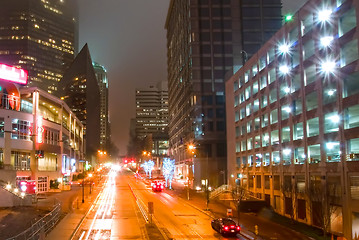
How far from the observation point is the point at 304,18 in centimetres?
4722

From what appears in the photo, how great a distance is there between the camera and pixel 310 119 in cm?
4653

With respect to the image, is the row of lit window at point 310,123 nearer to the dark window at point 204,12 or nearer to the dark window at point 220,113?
the dark window at point 220,113

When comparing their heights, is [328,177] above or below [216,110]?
below

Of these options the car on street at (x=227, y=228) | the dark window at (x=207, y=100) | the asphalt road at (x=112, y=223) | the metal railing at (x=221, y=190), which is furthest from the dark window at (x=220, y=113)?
the car on street at (x=227, y=228)

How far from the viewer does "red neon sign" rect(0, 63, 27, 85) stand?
2801 inches

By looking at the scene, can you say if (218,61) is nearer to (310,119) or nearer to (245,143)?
(245,143)

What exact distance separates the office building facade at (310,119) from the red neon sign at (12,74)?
39817mm

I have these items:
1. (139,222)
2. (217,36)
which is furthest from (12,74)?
(217,36)

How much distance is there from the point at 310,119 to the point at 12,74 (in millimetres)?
51783

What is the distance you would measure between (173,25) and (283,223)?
10888 centimetres

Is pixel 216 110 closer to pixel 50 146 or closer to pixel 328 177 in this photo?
pixel 50 146

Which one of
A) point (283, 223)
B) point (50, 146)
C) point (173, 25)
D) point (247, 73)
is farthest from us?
point (173, 25)

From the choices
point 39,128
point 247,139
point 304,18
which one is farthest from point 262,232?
point 39,128

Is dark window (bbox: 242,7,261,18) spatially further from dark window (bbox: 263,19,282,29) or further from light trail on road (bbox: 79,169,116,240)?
light trail on road (bbox: 79,169,116,240)
